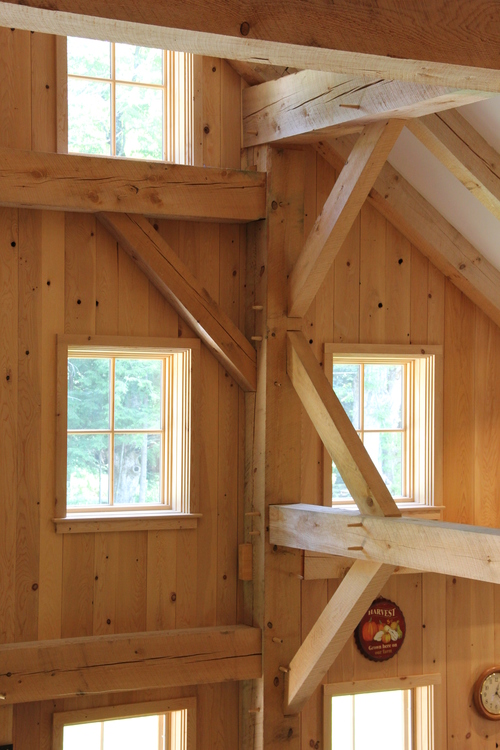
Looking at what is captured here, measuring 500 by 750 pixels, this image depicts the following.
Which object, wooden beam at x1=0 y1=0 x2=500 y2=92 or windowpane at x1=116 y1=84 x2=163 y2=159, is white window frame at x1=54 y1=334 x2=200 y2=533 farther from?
wooden beam at x1=0 y1=0 x2=500 y2=92

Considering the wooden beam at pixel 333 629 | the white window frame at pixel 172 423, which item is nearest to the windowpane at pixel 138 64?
the white window frame at pixel 172 423

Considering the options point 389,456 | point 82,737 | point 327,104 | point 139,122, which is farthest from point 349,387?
point 82,737

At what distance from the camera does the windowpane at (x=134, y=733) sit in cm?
398

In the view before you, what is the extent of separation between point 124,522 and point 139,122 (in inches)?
71.7

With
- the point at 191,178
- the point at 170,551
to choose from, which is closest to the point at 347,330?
the point at 191,178

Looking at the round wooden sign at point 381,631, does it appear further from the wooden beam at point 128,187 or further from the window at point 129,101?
the window at point 129,101

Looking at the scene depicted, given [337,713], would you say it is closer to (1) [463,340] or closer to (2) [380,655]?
(2) [380,655]

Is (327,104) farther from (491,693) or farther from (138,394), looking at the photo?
(491,693)

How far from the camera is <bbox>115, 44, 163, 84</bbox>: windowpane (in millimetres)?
3959

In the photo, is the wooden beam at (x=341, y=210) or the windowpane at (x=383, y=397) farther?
the windowpane at (x=383, y=397)

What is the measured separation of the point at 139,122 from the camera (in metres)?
3.99

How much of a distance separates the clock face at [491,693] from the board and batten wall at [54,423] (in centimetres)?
131

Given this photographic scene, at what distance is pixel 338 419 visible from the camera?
11.7 feet

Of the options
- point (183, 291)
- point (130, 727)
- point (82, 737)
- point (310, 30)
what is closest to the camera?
point (310, 30)
